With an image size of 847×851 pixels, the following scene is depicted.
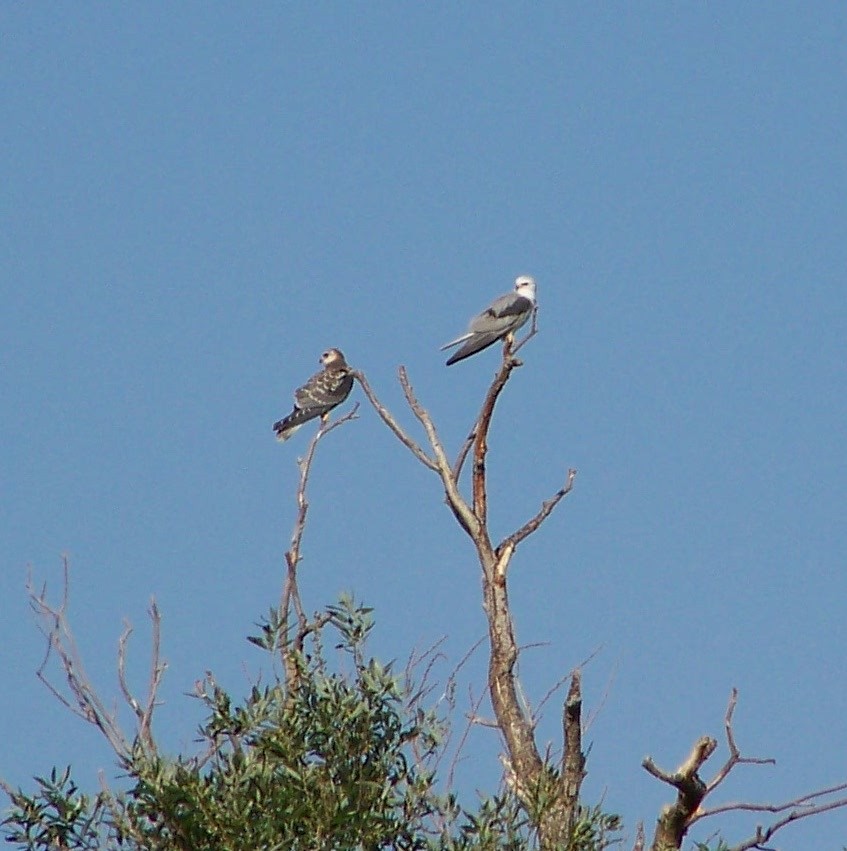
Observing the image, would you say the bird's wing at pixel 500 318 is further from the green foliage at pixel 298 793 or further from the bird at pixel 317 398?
the green foliage at pixel 298 793

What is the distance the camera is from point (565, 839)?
7.20m

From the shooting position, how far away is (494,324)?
15148 mm

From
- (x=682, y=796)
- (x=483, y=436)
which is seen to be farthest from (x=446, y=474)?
(x=682, y=796)

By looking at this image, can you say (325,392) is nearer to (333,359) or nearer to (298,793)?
(333,359)

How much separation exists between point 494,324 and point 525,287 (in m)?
1.46

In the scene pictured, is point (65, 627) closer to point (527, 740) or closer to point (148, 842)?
point (148, 842)

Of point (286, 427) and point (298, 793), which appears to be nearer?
point (298, 793)

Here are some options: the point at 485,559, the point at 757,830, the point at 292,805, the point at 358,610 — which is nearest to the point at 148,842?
the point at 292,805

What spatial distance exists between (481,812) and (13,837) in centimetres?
211

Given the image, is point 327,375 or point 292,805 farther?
point 327,375

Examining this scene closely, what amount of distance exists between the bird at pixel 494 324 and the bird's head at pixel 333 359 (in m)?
1.96

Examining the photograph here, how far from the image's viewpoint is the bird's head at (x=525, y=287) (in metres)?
16.1

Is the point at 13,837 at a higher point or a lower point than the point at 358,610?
lower

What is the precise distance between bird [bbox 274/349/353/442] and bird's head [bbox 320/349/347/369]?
0.27m
